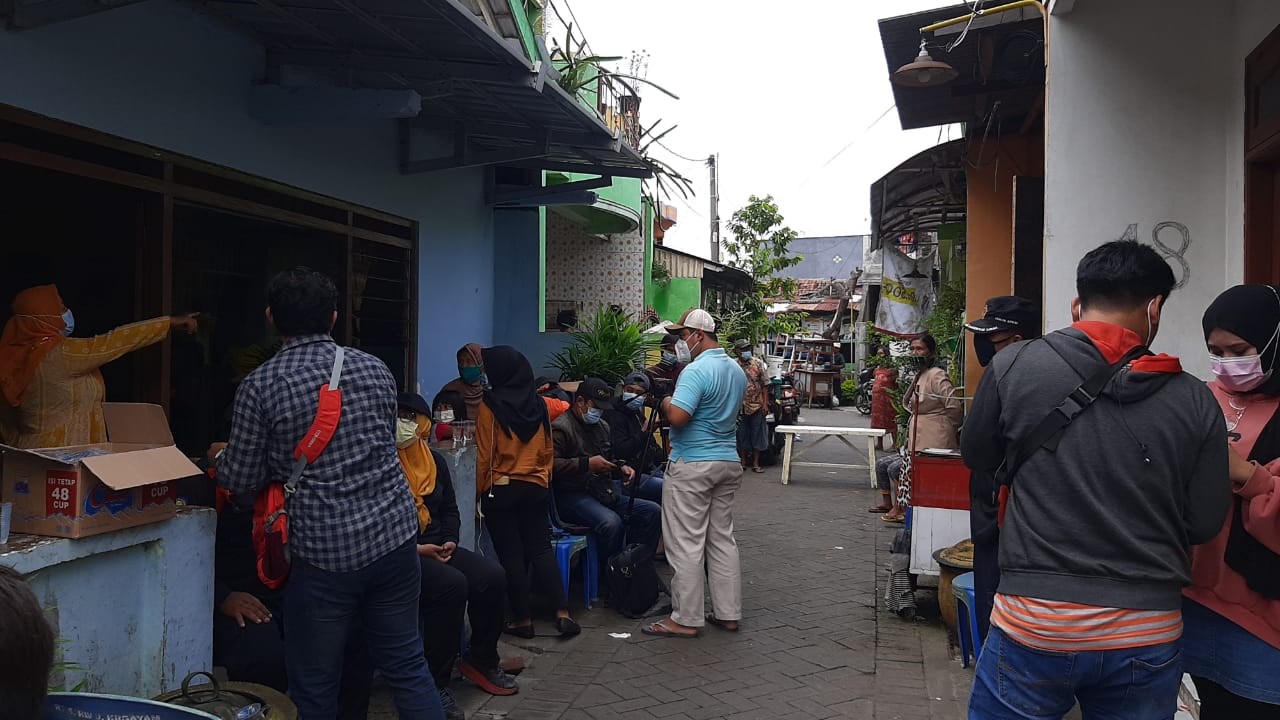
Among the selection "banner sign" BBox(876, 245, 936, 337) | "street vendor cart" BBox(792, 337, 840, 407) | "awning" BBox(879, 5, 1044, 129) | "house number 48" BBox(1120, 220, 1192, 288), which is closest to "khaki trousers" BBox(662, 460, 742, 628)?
"house number 48" BBox(1120, 220, 1192, 288)

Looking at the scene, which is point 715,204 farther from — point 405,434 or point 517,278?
point 405,434

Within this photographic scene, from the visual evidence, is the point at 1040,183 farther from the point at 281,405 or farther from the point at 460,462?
the point at 281,405

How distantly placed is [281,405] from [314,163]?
10.9 ft

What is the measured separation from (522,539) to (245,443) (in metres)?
2.70

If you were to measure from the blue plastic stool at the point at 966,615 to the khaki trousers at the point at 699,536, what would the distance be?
134 cm

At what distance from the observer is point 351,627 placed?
3006mm

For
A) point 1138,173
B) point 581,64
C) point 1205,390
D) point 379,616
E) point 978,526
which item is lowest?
point 379,616

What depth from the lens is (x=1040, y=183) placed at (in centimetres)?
623

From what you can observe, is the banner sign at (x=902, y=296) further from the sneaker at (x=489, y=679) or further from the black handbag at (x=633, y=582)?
the sneaker at (x=489, y=679)

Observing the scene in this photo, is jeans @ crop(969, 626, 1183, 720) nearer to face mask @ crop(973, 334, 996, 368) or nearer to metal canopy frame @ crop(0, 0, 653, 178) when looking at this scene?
face mask @ crop(973, 334, 996, 368)

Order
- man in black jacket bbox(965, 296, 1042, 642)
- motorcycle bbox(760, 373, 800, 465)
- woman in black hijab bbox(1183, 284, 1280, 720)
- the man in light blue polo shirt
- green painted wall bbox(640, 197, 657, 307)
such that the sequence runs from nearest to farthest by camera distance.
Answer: woman in black hijab bbox(1183, 284, 1280, 720) → man in black jacket bbox(965, 296, 1042, 642) → the man in light blue polo shirt → green painted wall bbox(640, 197, 657, 307) → motorcycle bbox(760, 373, 800, 465)

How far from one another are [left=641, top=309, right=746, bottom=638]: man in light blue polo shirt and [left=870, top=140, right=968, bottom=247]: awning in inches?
154

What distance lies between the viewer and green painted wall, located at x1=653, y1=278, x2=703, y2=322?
15734 mm

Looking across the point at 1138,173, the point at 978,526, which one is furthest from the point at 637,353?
the point at 978,526
